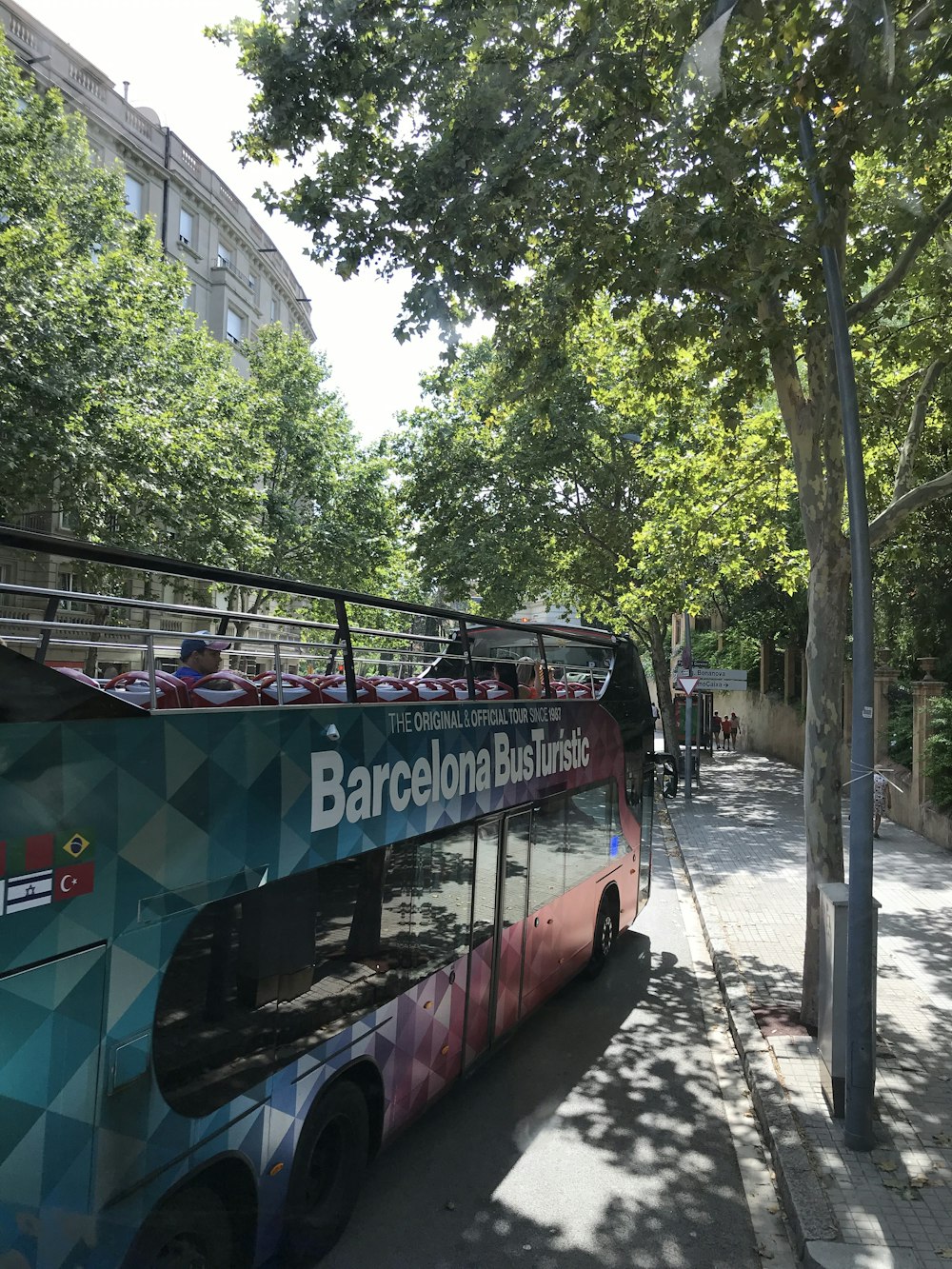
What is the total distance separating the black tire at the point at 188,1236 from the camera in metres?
3.03

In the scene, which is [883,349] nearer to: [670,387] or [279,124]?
[670,387]

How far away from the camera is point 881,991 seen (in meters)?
7.80

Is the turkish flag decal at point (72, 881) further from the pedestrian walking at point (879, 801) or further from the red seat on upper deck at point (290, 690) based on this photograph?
the pedestrian walking at point (879, 801)

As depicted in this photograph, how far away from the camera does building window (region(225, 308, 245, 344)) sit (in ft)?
123

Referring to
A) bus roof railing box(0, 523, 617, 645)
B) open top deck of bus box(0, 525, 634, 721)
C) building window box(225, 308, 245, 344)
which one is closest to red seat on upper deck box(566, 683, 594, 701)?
open top deck of bus box(0, 525, 634, 721)

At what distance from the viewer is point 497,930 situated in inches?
235

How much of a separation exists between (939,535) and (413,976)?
1654 centimetres

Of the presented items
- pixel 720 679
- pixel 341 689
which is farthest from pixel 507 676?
pixel 720 679

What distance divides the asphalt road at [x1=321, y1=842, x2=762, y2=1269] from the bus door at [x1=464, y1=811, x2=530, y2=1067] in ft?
1.45

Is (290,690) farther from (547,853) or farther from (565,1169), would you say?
(547,853)

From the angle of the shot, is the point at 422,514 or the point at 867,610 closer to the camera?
the point at 867,610

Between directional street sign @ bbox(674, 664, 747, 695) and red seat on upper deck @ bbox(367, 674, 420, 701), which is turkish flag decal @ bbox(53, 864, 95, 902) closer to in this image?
red seat on upper deck @ bbox(367, 674, 420, 701)

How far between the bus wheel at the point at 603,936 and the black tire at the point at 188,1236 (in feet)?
17.1

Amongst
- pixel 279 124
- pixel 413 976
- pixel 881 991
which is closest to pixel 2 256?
pixel 279 124
